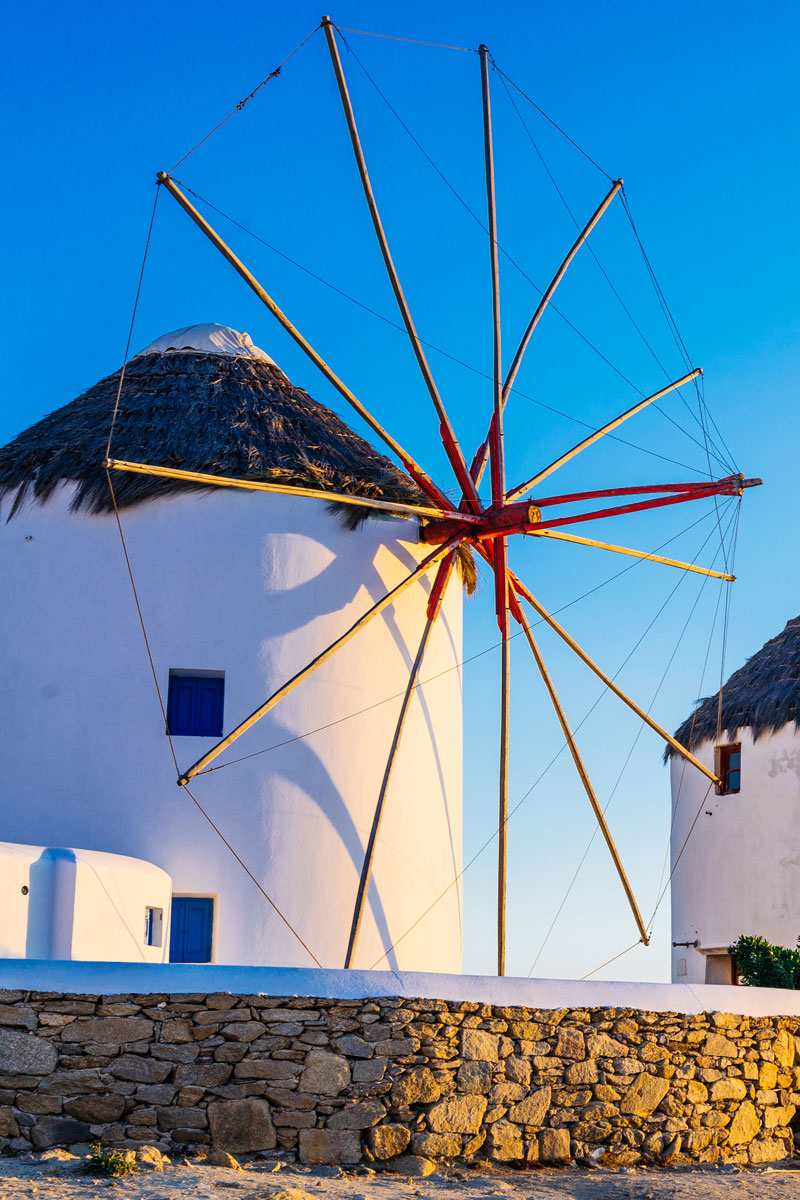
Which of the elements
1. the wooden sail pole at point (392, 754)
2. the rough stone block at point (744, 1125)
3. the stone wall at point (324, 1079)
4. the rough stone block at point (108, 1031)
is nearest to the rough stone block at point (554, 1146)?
the stone wall at point (324, 1079)

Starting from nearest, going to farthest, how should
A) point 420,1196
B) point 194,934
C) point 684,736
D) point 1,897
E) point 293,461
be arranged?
point 420,1196
point 1,897
point 194,934
point 293,461
point 684,736

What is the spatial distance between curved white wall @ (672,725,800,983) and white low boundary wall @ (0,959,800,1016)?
7174 millimetres

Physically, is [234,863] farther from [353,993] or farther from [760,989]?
[760,989]

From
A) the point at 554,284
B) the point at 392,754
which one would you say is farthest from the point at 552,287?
the point at 392,754

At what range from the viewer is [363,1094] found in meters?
9.62

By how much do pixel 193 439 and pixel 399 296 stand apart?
8.33 ft

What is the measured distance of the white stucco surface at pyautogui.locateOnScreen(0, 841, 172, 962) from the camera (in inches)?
438

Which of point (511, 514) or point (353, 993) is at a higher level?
point (511, 514)

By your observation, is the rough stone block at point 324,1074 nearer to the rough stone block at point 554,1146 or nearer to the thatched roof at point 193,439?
the rough stone block at point 554,1146

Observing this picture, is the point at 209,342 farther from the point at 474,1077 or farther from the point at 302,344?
the point at 474,1077

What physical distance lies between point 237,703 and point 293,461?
257 cm

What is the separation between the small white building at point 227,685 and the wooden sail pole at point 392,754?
32 centimetres

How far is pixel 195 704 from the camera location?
1355 centimetres

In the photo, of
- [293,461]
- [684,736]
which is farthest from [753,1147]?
[684,736]
